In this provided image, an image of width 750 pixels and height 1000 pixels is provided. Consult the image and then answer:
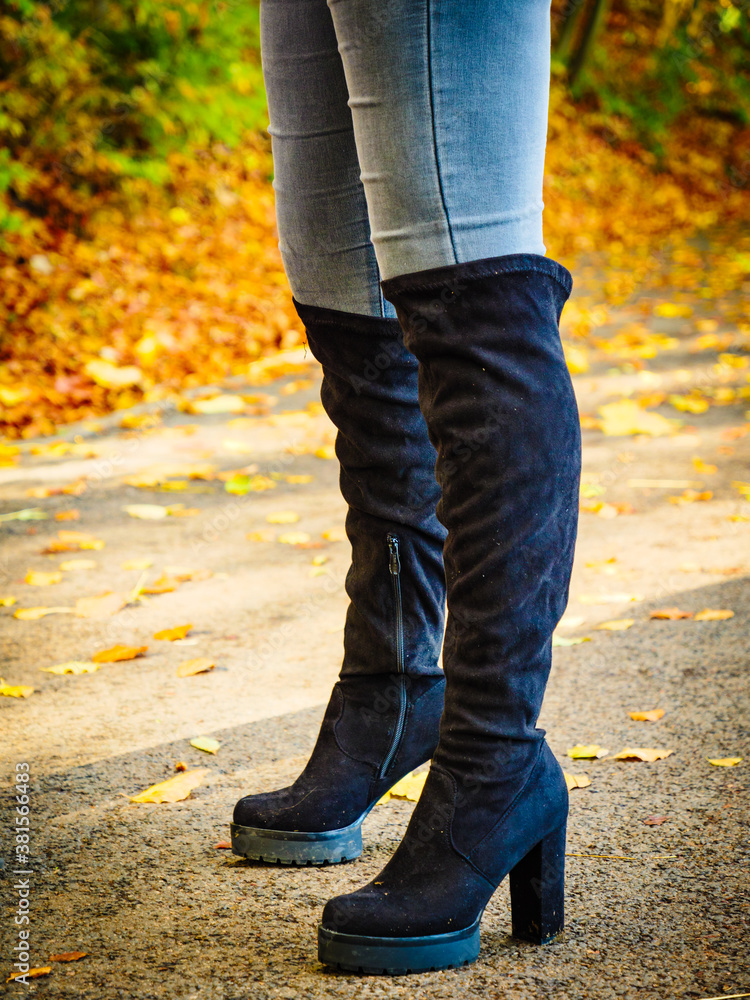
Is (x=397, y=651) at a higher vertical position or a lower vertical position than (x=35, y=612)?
higher

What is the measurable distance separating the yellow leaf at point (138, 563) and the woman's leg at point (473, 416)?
1.92 meters

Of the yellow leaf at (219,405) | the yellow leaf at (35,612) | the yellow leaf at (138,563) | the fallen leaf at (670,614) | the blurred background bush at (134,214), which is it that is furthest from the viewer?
the blurred background bush at (134,214)

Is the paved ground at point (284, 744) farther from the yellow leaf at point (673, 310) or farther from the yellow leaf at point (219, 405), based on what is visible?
the yellow leaf at point (673, 310)

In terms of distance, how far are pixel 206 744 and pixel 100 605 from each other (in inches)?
36.0

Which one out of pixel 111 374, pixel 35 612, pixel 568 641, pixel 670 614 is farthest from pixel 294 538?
pixel 111 374

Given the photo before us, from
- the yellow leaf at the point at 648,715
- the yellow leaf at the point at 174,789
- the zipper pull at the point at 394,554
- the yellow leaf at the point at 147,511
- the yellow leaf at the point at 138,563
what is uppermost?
the zipper pull at the point at 394,554

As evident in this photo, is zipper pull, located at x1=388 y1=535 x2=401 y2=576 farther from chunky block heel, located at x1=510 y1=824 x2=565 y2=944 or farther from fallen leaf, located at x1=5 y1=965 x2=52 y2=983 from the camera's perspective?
fallen leaf, located at x1=5 y1=965 x2=52 y2=983

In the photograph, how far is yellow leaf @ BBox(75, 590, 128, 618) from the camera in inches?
99.3

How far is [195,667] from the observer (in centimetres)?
216

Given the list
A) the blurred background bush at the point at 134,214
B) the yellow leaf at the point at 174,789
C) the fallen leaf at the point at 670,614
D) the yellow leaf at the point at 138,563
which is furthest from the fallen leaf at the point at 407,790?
the blurred background bush at the point at 134,214

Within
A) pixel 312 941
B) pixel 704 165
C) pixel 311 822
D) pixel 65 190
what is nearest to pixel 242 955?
pixel 312 941

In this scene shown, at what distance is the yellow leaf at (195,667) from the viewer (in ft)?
7.03

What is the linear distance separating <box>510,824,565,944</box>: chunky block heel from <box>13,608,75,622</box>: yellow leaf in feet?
5.57

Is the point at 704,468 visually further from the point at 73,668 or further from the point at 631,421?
the point at 73,668
